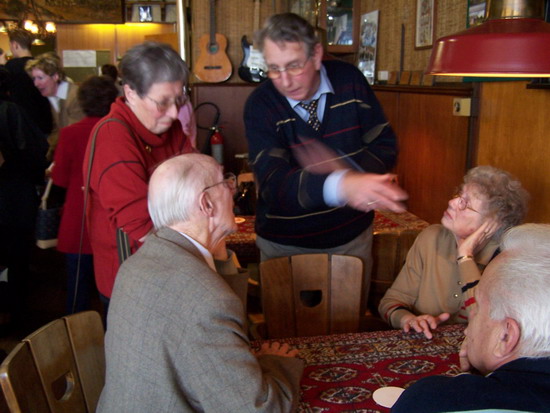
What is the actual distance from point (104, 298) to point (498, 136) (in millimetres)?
2014

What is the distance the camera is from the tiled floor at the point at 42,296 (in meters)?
3.86

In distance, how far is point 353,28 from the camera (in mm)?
5176

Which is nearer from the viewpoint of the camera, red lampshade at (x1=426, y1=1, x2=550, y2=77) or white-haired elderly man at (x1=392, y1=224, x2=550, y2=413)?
white-haired elderly man at (x1=392, y1=224, x2=550, y2=413)

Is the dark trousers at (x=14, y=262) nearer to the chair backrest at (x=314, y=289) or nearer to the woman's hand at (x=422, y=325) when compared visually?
the chair backrest at (x=314, y=289)

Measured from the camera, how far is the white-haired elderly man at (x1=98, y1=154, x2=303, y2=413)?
136cm

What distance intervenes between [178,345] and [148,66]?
1016 millimetres

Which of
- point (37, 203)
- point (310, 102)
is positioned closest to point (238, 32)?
point (37, 203)

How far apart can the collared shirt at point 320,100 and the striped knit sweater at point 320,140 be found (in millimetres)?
19

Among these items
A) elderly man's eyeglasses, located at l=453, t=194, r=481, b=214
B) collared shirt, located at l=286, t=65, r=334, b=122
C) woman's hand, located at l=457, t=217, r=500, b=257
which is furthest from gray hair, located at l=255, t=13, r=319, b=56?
woman's hand, located at l=457, t=217, r=500, b=257

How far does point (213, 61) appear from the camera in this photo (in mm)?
5617

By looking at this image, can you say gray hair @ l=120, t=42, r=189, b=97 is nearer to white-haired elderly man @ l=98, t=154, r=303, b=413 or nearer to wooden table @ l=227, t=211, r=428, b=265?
white-haired elderly man @ l=98, t=154, r=303, b=413

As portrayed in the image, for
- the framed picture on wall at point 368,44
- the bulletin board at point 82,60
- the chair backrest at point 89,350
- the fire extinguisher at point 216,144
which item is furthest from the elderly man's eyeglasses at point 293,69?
the bulletin board at point 82,60

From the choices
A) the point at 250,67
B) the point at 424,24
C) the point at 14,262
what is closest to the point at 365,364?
the point at 424,24

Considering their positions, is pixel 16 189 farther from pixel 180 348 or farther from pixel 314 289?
pixel 180 348
